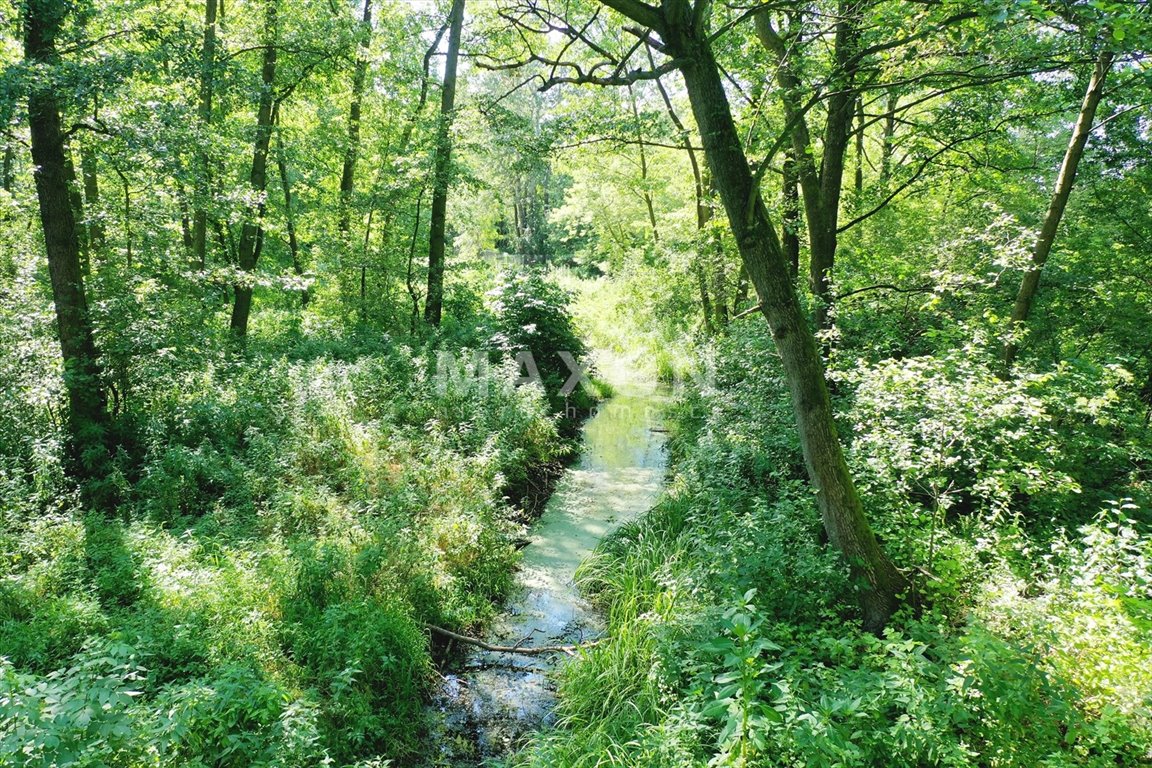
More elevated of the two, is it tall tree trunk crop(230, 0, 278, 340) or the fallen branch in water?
tall tree trunk crop(230, 0, 278, 340)

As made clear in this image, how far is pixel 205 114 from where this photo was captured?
10.8m

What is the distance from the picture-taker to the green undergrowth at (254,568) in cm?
308

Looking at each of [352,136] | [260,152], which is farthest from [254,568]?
[352,136]

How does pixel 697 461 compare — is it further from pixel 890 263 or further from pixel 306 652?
pixel 306 652

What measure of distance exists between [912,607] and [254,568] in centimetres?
521

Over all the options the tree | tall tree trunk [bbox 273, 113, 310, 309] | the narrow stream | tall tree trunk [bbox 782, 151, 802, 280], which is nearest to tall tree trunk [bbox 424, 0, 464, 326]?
tall tree trunk [bbox 273, 113, 310, 309]

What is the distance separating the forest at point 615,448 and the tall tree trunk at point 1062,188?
55 mm

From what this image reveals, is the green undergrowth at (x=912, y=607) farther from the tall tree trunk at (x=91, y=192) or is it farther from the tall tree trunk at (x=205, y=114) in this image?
the tall tree trunk at (x=91, y=192)

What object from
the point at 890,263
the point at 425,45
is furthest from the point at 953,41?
the point at 425,45

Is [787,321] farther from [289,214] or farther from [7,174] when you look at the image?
[289,214]

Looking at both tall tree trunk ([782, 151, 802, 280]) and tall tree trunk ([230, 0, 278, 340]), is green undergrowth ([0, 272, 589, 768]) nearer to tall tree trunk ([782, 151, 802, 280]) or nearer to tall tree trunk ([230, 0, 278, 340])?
tall tree trunk ([230, 0, 278, 340])

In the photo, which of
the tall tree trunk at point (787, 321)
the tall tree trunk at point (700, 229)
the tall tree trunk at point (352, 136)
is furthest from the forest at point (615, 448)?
the tall tree trunk at point (352, 136)

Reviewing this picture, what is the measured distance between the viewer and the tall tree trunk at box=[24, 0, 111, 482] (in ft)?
20.4

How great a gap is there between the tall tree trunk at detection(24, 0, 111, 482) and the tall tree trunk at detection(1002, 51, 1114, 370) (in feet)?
32.7
